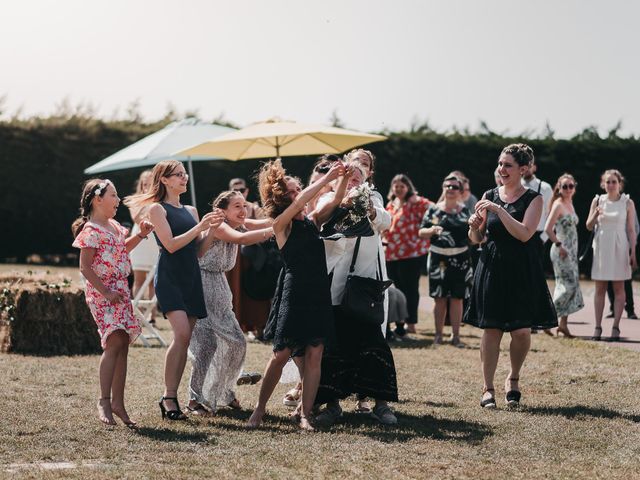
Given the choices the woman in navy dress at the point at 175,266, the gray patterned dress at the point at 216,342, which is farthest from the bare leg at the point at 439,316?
the woman in navy dress at the point at 175,266

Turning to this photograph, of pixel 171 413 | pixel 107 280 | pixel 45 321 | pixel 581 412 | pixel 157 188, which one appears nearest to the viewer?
pixel 107 280

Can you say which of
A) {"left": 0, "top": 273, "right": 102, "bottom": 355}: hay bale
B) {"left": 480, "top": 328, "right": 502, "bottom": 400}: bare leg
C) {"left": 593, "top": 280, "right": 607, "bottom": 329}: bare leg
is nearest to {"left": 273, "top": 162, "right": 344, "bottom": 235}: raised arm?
{"left": 480, "top": 328, "right": 502, "bottom": 400}: bare leg

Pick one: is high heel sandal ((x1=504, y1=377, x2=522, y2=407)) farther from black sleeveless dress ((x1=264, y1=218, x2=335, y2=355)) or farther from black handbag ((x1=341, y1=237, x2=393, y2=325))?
black sleeveless dress ((x1=264, y1=218, x2=335, y2=355))

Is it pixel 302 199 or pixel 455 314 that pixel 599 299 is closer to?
pixel 455 314

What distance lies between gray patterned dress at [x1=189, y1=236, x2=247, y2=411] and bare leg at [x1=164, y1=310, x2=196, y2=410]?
1.65 ft

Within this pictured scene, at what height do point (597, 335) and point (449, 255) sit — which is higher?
point (449, 255)

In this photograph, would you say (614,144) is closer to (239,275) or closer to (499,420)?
(239,275)

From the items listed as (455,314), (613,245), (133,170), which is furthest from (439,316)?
(133,170)

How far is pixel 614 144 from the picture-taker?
80.3 feet

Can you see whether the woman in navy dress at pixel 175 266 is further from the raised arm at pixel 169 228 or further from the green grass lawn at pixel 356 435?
the green grass lawn at pixel 356 435

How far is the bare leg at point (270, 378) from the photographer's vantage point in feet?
23.4

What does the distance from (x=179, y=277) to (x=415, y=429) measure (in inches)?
78.5

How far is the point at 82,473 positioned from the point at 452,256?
715 cm

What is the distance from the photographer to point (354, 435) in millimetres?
6973
